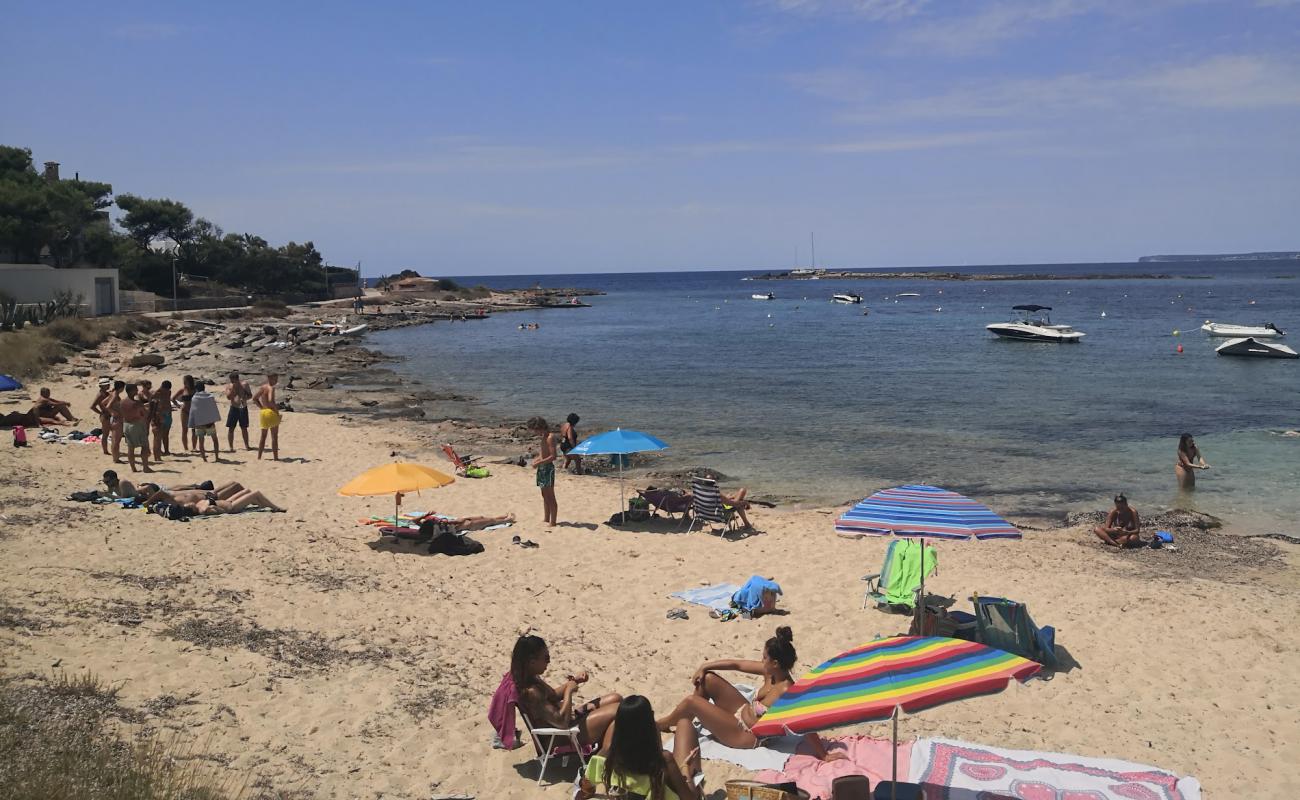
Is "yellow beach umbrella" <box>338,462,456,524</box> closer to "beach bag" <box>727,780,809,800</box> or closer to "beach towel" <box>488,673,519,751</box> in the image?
"beach towel" <box>488,673,519,751</box>

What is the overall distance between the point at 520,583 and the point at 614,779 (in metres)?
5.05

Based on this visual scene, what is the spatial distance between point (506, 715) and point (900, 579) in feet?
16.9

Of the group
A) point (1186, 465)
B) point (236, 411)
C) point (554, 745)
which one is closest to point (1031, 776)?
point (554, 745)

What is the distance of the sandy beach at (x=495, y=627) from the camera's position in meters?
6.66

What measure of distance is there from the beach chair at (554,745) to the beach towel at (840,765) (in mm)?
1221

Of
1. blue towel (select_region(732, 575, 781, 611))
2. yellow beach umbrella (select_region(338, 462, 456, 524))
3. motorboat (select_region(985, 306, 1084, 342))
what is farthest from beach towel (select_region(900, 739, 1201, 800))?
motorboat (select_region(985, 306, 1084, 342))

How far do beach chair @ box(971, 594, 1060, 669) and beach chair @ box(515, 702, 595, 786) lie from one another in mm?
4264

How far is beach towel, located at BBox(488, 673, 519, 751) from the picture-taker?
660 cm

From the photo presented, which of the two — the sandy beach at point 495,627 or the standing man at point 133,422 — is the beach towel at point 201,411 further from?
the sandy beach at point 495,627

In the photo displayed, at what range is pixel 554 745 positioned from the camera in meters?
6.44

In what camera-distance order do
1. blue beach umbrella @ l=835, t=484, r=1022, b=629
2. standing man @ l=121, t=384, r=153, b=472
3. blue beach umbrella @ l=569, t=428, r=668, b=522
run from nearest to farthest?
Answer: blue beach umbrella @ l=835, t=484, r=1022, b=629 < blue beach umbrella @ l=569, t=428, r=668, b=522 < standing man @ l=121, t=384, r=153, b=472

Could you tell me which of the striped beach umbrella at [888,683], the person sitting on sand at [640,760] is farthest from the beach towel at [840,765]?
the person sitting on sand at [640,760]

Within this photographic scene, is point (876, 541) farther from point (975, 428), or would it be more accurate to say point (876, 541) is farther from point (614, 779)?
point (975, 428)

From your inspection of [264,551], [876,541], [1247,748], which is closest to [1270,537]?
[876,541]
